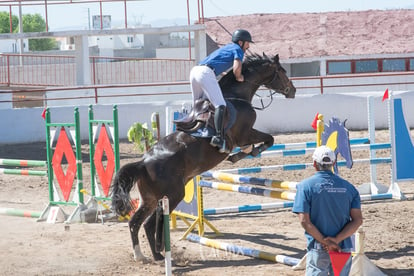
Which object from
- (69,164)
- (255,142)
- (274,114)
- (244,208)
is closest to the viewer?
(255,142)

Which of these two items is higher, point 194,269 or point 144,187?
point 144,187

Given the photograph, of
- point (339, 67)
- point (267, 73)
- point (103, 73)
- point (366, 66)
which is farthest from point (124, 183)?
point (366, 66)

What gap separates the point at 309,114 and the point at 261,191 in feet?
39.6

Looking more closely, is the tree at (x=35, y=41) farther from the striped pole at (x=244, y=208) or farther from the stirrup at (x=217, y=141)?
the stirrup at (x=217, y=141)

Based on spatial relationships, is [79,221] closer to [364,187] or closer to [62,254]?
[62,254]

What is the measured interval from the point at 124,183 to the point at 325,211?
119 inches

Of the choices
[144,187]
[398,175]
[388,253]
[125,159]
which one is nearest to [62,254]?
[144,187]

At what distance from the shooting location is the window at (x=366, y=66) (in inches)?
1119

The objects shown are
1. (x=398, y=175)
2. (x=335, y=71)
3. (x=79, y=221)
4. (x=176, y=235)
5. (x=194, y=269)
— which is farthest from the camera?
(x=335, y=71)

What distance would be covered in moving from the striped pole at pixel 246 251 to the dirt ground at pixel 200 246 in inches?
2.9

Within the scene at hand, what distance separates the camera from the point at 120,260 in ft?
24.8

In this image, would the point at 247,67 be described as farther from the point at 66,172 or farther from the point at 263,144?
the point at 66,172

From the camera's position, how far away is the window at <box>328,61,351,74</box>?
28594 millimetres

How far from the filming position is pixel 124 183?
24.4 feet
